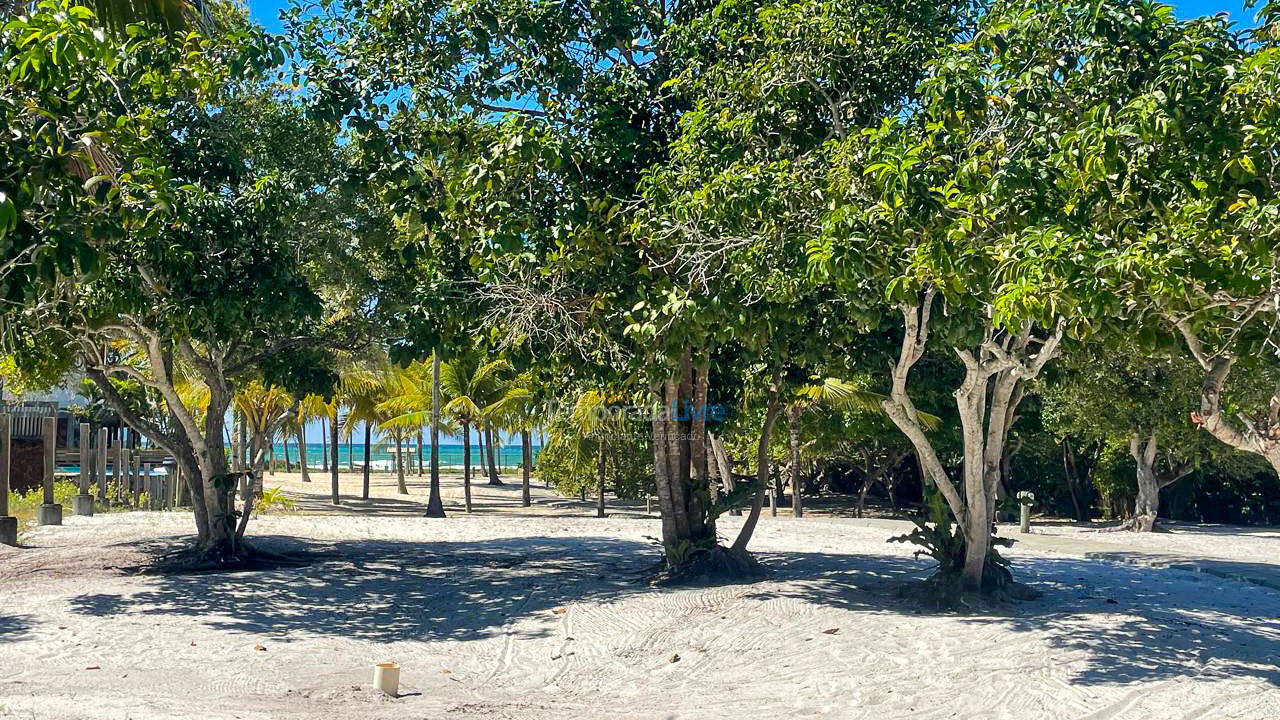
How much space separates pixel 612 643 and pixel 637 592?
2.40 metres

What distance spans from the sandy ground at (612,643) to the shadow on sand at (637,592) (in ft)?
0.14

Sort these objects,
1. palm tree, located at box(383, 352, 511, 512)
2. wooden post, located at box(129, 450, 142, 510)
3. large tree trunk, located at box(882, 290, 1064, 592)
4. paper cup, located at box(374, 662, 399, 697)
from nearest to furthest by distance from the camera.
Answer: paper cup, located at box(374, 662, 399, 697) → large tree trunk, located at box(882, 290, 1064, 592) → wooden post, located at box(129, 450, 142, 510) → palm tree, located at box(383, 352, 511, 512)

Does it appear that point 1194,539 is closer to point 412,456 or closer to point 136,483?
point 136,483

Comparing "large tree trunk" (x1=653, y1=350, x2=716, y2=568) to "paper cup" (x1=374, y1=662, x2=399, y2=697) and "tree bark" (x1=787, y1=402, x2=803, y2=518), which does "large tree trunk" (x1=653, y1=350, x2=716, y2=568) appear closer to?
"paper cup" (x1=374, y1=662, x2=399, y2=697)

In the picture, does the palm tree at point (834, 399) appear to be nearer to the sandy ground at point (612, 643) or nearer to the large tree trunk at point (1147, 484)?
the sandy ground at point (612, 643)

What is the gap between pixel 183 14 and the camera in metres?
13.1

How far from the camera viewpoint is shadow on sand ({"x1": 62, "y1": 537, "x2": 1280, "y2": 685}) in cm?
936

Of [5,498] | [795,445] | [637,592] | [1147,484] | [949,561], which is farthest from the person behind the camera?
[795,445]

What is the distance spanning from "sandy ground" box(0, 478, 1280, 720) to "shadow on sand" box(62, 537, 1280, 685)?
4cm

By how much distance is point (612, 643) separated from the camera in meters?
10.6

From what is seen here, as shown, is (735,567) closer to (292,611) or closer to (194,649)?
(292,611)

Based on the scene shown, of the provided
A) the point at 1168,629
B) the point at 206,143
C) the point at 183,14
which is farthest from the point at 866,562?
the point at 183,14

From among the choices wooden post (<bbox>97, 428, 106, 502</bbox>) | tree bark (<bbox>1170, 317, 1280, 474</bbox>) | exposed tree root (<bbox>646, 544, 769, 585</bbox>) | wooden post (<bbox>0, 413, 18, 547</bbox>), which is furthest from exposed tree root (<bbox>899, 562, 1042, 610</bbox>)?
wooden post (<bbox>97, 428, 106, 502</bbox>)

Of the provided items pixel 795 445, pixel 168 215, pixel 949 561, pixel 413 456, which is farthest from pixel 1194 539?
pixel 413 456
